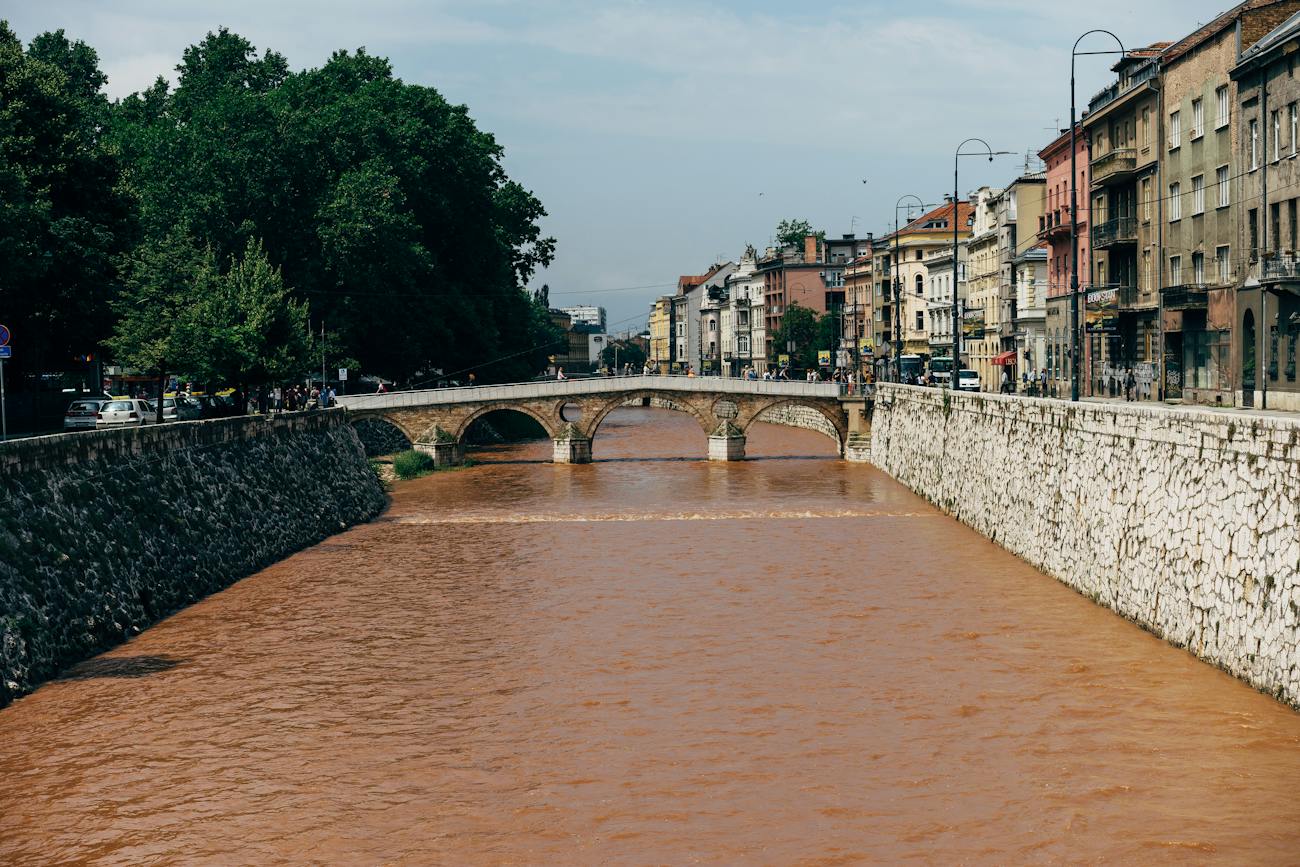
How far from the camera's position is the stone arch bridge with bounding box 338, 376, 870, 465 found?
7350 centimetres

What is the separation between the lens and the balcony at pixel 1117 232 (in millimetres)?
58062

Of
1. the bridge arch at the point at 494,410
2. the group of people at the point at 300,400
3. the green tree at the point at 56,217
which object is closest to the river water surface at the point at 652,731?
the green tree at the point at 56,217

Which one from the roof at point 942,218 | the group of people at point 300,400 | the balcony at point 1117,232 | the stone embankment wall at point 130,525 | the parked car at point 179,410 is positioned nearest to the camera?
the stone embankment wall at point 130,525

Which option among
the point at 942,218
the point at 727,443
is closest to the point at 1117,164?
the point at 727,443

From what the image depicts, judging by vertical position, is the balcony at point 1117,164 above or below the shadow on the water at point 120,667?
above

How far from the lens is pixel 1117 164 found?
192 ft

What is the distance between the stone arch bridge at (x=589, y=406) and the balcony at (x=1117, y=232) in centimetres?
1754

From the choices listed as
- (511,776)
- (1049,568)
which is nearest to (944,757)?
(511,776)

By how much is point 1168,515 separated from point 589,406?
53315mm

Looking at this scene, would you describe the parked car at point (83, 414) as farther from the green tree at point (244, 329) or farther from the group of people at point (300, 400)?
the group of people at point (300, 400)

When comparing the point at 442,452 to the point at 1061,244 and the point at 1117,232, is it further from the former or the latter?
the point at 1117,232

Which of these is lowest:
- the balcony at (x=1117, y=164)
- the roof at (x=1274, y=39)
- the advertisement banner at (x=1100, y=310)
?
the advertisement banner at (x=1100, y=310)

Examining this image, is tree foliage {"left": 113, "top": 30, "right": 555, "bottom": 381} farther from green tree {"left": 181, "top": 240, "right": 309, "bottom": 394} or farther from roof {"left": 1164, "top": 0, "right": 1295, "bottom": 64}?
roof {"left": 1164, "top": 0, "right": 1295, "bottom": 64}

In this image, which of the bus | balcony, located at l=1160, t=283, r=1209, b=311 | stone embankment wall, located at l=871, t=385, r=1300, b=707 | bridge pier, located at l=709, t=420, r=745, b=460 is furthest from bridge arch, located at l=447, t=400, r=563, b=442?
stone embankment wall, located at l=871, t=385, r=1300, b=707
